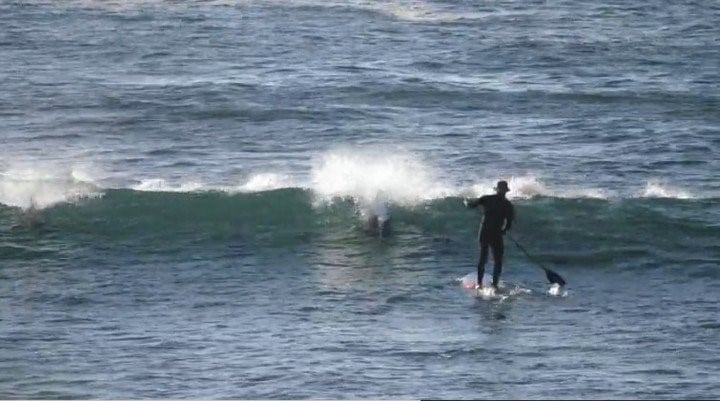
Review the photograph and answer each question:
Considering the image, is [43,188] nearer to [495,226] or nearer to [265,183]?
[265,183]

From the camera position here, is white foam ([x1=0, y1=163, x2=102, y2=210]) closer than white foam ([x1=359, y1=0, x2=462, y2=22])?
Yes

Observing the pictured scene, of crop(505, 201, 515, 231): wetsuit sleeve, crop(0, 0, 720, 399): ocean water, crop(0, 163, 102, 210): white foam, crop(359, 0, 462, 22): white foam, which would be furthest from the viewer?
crop(359, 0, 462, 22): white foam

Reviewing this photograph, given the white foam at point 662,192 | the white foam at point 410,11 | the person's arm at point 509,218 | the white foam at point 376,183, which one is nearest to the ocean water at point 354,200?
the white foam at point 376,183

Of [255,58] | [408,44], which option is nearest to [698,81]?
[408,44]

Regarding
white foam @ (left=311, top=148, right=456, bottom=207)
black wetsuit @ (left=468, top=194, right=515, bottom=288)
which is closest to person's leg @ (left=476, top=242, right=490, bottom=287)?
black wetsuit @ (left=468, top=194, right=515, bottom=288)

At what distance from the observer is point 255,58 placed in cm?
3919

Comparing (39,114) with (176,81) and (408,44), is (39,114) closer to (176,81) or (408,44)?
(176,81)

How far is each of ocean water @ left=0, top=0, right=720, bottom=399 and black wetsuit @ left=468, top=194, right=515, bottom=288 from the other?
451 millimetres

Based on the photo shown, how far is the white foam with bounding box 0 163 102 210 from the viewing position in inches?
1040

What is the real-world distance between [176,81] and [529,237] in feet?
47.1

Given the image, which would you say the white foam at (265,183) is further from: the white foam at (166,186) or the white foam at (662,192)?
the white foam at (662,192)

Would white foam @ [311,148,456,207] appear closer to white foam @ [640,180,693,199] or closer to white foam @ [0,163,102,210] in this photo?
white foam @ [640,180,693,199]

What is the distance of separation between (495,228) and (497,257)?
1.30 feet

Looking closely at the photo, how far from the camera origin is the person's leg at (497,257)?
21.7 m
